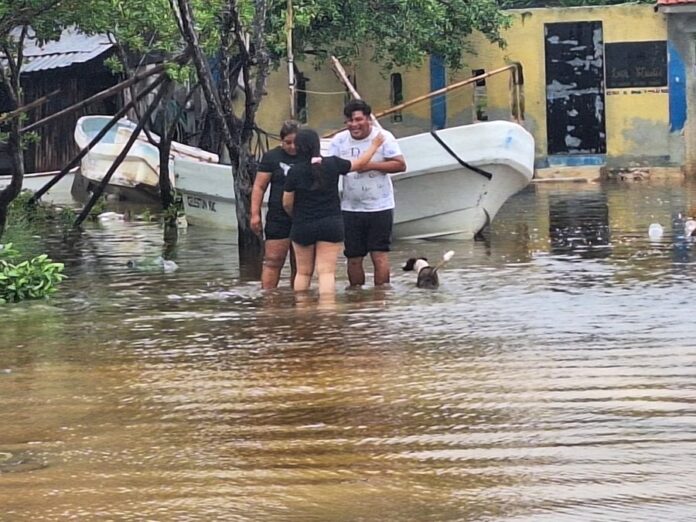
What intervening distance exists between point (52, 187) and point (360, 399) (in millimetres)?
17633

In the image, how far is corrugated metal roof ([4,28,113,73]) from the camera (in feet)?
84.8

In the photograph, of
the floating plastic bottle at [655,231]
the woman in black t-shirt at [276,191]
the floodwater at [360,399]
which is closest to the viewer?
the floodwater at [360,399]

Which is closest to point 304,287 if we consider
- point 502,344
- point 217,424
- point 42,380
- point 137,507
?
point 502,344

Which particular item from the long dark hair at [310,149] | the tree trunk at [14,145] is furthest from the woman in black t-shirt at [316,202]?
the tree trunk at [14,145]

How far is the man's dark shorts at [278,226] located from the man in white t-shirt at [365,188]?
0.45 m

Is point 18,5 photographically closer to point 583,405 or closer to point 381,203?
point 381,203

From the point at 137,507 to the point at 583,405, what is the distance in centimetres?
233

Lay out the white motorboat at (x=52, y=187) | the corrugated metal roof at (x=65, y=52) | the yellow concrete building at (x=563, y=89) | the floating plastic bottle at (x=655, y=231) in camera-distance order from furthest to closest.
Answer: the yellow concrete building at (x=563, y=89) < the corrugated metal roof at (x=65, y=52) < the white motorboat at (x=52, y=187) < the floating plastic bottle at (x=655, y=231)

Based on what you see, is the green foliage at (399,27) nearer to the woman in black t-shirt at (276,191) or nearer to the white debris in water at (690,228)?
the white debris in water at (690,228)

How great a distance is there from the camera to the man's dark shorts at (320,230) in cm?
1038

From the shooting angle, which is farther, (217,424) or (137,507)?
(217,424)

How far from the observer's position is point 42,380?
7645mm

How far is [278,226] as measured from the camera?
11.0 meters


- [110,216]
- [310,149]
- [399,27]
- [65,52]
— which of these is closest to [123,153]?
[110,216]
